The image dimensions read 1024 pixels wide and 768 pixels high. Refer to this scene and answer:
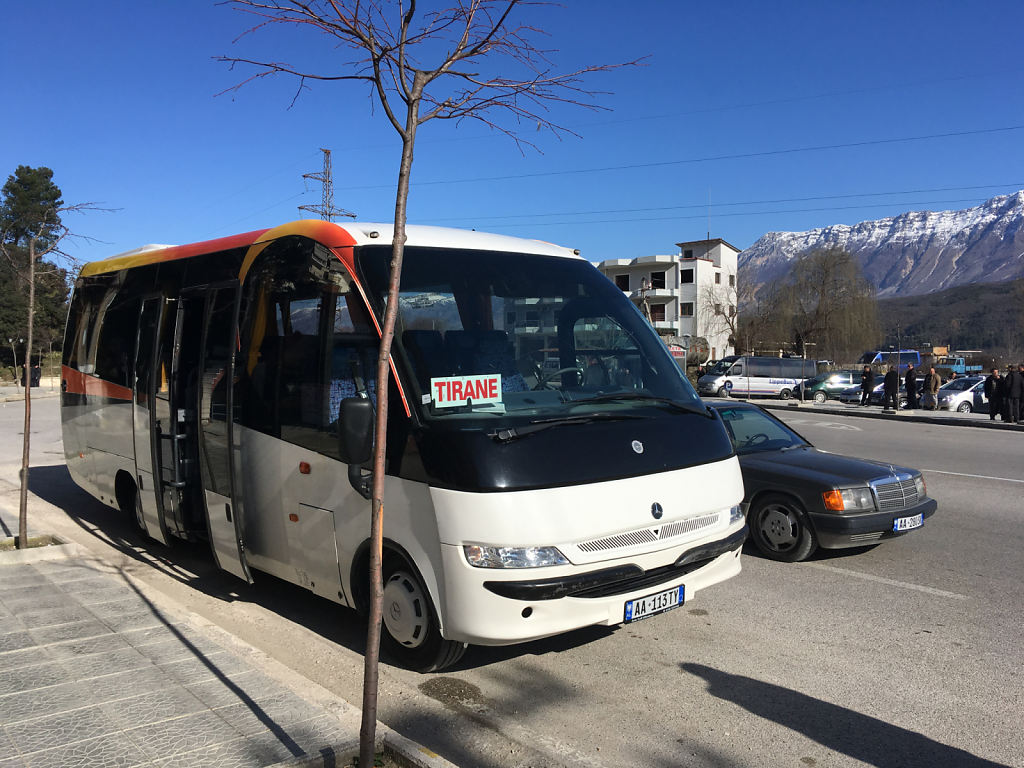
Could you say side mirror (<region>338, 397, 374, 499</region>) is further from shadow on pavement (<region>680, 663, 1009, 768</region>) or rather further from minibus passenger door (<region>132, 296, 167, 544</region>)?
minibus passenger door (<region>132, 296, 167, 544</region>)

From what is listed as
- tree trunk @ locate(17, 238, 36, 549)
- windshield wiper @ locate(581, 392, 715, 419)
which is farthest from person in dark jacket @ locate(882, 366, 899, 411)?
tree trunk @ locate(17, 238, 36, 549)

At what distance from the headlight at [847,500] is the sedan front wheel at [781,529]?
0.91 feet

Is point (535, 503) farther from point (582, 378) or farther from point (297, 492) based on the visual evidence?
point (297, 492)

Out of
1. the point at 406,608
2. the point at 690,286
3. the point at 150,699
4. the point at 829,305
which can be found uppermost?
the point at 690,286

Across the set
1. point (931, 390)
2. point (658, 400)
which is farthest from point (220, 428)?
point (931, 390)

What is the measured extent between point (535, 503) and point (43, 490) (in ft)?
33.1

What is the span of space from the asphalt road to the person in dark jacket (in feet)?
78.5

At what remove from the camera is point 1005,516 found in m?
9.13

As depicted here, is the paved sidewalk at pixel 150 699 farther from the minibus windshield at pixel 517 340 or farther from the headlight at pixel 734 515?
the headlight at pixel 734 515

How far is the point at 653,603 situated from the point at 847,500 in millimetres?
3239

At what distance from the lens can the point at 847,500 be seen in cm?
700

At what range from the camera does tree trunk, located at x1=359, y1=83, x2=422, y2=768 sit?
312 centimetres

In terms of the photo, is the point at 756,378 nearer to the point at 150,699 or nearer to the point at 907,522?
the point at 907,522

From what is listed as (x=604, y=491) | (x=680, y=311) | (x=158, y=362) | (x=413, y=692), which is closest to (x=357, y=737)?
(x=413, y=692)
